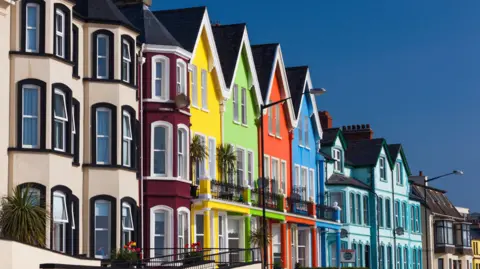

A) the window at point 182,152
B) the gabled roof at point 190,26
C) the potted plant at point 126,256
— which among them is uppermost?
the gabled roof at point 190,26

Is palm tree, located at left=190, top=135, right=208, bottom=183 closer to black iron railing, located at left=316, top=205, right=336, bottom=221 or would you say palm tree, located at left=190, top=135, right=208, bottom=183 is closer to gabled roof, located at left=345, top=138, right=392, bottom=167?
black iron railing, located at left=316, top=205, right=336, bottom=221

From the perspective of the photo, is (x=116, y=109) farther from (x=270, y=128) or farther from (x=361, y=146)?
(x=361, y=146)

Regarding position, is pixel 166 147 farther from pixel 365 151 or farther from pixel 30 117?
pixel 365 151

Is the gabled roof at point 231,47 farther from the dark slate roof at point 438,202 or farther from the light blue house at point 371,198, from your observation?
the dark slate roof at point 438,202

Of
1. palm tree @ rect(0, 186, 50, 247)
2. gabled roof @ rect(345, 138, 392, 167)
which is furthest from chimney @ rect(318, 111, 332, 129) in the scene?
palm tree @ rect(0, 186, 50, 247)

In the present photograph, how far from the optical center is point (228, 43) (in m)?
56.6

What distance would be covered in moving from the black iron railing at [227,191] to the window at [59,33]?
13.3 m

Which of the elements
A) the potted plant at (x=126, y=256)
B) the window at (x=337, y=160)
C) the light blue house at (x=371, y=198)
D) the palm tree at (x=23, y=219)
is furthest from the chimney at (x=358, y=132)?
the palm tree at (x=23, y=219)

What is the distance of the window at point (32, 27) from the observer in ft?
125

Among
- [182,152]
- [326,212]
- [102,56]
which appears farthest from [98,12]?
[326,212]

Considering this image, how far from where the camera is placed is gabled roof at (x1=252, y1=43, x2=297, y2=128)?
60.5 meters

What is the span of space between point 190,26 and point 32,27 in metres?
14.1

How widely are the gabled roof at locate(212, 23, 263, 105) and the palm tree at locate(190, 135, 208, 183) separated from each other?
6056 millimetres

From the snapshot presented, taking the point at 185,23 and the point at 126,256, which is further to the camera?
the point at 185,23
